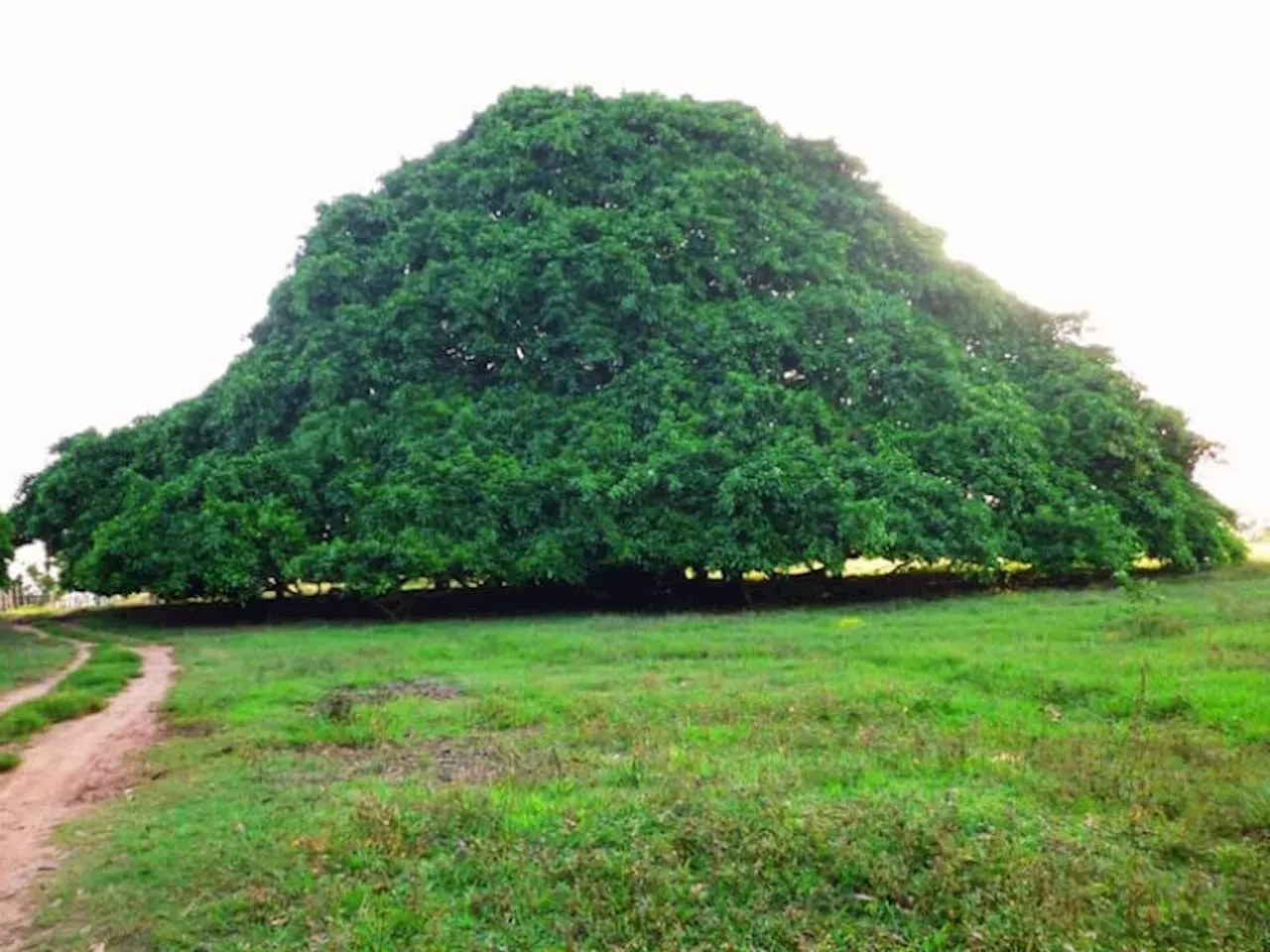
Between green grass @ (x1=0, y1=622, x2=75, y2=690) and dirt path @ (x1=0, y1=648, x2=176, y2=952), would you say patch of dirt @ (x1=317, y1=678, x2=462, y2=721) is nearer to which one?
dirt path @ (x1=0, y1=648, x2=176, y2=952)

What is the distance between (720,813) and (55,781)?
6.69m

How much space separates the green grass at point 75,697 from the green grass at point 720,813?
4.54 ft

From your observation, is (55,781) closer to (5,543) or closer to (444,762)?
(444,762)

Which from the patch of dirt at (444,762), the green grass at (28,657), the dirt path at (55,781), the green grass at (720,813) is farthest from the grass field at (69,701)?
the patch of dirt at (444,762)

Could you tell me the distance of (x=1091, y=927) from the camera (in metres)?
5.04

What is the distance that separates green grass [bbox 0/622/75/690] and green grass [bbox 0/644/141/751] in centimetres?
62

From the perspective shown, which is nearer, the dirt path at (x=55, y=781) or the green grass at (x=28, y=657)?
the dirt path at (x=55, y=781)

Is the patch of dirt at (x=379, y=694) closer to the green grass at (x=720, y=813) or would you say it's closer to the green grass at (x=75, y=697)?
the green grass at (x=720, y=813)

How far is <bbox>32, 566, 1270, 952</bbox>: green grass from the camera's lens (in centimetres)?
537

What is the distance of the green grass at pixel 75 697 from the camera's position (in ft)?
37.8

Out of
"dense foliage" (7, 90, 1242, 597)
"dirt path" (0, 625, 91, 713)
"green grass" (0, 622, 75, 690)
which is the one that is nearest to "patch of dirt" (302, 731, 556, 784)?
"dirt path" (0, 625, 91, 713)

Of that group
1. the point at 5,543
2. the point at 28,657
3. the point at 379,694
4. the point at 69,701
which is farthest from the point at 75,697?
the point at 5,543

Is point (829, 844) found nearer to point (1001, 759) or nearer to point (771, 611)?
point (1001, 759)

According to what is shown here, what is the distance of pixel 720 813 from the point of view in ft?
21.9
